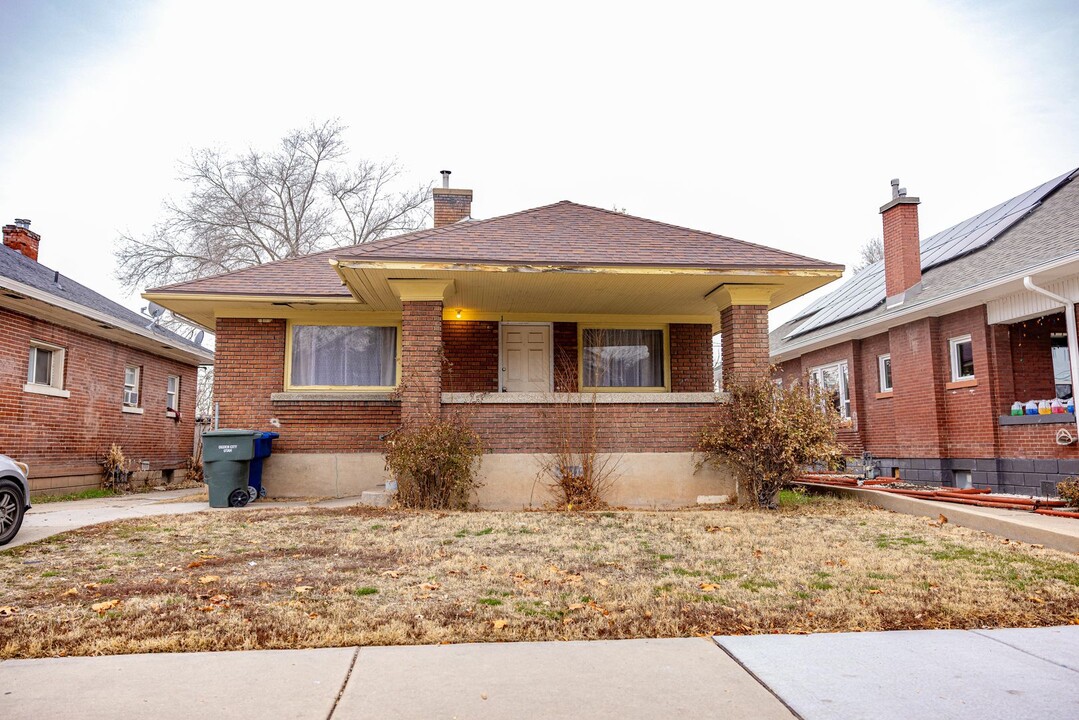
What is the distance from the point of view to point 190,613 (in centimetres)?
421

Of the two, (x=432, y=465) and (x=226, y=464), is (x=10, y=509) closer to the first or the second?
(x=226, y=464)

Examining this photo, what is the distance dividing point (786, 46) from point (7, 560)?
16.4 metres

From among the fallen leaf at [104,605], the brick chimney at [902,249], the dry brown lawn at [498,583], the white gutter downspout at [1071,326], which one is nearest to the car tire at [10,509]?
the dry brown lawn at [498,583]

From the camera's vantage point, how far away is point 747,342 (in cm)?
1073

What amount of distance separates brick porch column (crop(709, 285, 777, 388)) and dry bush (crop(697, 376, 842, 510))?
1.20 feet

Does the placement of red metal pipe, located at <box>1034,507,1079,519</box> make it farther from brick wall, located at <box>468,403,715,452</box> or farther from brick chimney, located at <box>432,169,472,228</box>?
brick chimney, located at <box>432,169,472,228</box>

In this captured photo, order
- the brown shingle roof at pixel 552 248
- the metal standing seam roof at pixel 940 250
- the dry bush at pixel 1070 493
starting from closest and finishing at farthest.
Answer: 1. the dry bush at pixel 1070 493
2. the brown shingle roof at pixel 552 248
3. the metal standing seam roof at pixel 940 250

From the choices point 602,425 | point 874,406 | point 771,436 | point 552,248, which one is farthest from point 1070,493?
point 874,406

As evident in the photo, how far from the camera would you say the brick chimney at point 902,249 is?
15.4 metres

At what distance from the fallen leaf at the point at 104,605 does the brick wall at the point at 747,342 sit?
8435mm

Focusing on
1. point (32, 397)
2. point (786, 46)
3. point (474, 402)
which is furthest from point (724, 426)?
point (32, 397)

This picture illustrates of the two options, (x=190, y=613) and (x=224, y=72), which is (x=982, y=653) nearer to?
(x=190, y=613)

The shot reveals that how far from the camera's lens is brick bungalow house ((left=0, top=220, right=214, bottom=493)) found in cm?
1205

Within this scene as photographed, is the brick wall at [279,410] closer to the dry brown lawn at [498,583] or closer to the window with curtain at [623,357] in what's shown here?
the window with curtain at [623,357]
